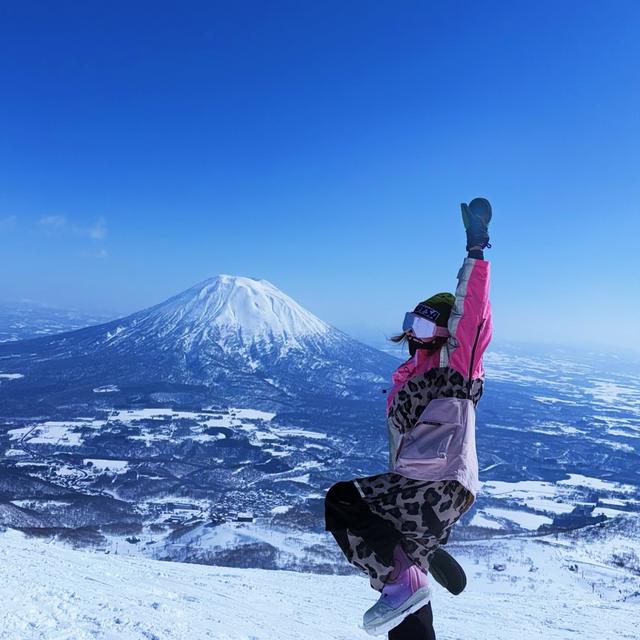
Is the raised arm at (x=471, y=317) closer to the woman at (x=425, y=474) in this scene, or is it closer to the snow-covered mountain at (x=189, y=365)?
the woman at (x=425, y=474)

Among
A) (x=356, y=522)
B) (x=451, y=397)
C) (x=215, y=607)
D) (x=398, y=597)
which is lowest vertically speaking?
(x=215, y=607)

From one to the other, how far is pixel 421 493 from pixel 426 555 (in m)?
0.36

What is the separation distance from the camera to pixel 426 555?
246 centimetres

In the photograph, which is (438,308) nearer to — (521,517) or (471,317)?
(471,317)

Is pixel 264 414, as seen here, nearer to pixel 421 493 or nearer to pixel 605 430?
pixel 605 430

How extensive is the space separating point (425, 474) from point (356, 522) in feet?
1.41

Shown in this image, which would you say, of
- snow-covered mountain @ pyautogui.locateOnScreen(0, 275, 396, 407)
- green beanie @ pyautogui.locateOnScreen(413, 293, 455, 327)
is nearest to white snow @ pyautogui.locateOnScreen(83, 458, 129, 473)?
snow-covered mountain @ pyautogui.locateOnScreen(0, 275, 396, 407)

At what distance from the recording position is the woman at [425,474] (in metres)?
2.33

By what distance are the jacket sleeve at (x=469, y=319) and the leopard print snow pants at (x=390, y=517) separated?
60 cm

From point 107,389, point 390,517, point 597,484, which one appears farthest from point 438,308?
point 107,389

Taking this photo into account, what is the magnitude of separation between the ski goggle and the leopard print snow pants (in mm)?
735

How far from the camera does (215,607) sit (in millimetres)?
10719

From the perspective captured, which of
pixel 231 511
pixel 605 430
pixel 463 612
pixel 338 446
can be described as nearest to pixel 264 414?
pixel 338 446

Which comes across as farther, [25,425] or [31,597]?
[25,425]
